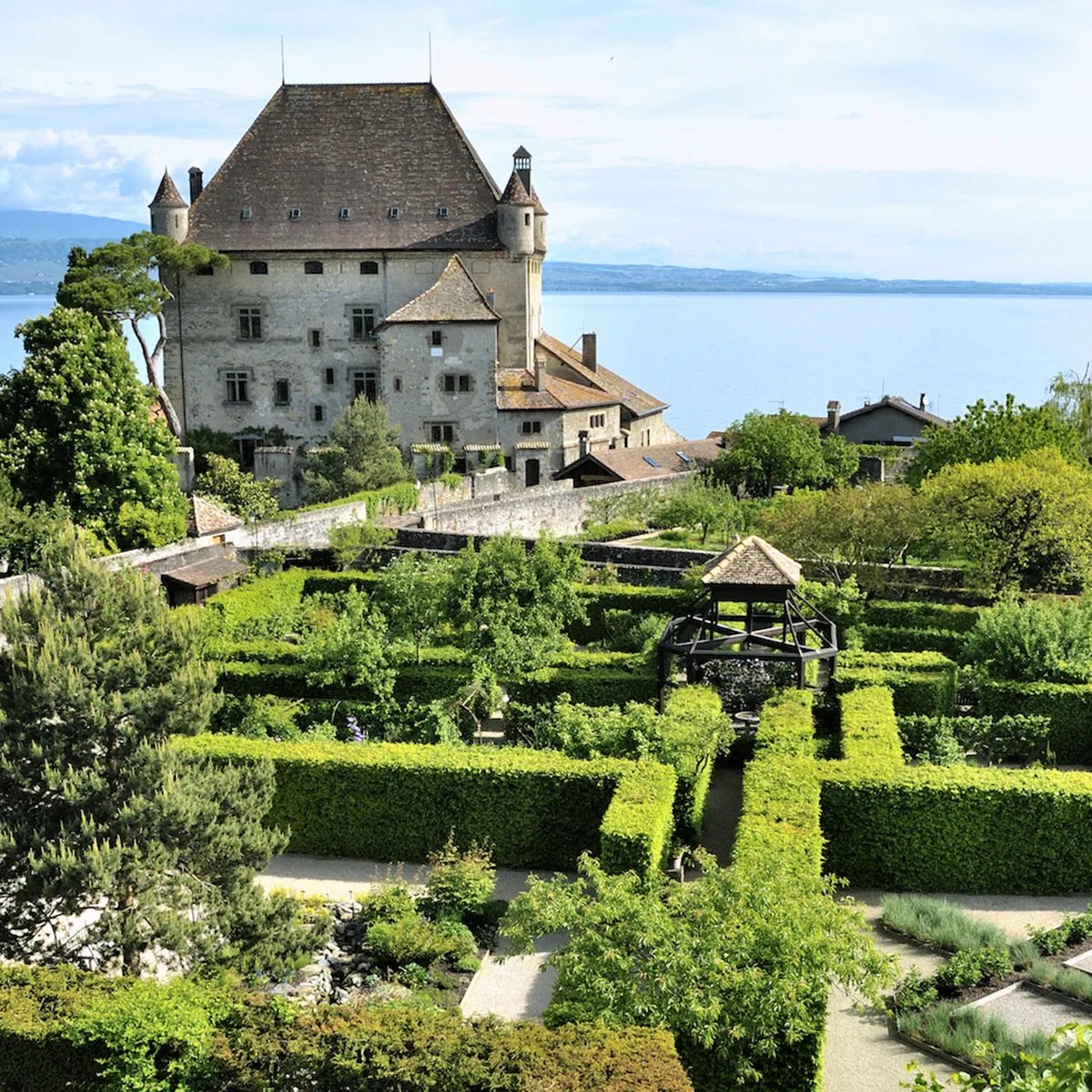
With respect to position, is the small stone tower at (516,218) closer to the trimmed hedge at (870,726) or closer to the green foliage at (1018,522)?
the green foliage at (1018,522)

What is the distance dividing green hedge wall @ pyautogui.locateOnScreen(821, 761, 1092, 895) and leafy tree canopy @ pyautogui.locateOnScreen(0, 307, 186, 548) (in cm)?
2219

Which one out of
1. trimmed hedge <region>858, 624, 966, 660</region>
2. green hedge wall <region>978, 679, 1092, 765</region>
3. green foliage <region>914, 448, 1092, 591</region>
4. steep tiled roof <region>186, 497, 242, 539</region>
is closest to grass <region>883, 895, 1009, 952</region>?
green hedge wall <region>978, 679, 1092, 765</region>

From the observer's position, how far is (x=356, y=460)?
5028cm

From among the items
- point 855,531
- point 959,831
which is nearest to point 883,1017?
point 959,831

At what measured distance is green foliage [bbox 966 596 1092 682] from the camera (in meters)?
24.6

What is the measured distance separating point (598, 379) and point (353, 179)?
13274mm

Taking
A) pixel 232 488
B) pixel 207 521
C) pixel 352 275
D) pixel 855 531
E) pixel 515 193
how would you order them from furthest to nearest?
pixel 352 275 → pixel 515 193 → pixel 232 488 → pixel 207 521 → pixel 855 531

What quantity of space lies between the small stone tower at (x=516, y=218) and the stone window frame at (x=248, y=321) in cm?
1049

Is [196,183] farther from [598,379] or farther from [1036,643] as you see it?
[1036,643]

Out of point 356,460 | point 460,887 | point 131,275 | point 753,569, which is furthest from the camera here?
point 131,275

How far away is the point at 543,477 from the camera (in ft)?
181

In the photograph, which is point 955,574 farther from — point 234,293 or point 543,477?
point 234,293

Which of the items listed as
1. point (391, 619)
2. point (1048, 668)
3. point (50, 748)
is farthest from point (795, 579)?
point (50, 748)

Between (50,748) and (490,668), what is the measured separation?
1110cm
